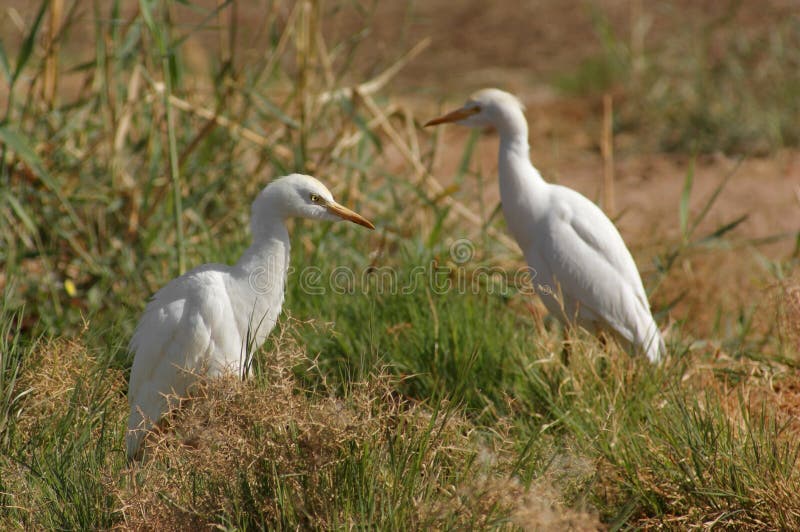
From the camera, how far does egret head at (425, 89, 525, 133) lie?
12.6 feet

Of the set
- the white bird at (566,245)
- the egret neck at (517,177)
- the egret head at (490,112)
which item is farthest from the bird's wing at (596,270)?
the egret head at (490,112)

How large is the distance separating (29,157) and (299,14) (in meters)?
1.80

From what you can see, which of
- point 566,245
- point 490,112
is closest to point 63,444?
point 566,245

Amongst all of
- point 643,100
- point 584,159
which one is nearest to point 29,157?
point 584,159

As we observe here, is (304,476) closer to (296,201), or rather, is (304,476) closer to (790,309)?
(296,201)

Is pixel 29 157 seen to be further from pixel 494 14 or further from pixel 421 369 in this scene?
pixel 494 14

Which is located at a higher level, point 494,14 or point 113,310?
point 494,14

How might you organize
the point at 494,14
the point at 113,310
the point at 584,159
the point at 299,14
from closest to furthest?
the point at 113,310 → the point at 299,14 → the point at 584,159 → the point at 494,14

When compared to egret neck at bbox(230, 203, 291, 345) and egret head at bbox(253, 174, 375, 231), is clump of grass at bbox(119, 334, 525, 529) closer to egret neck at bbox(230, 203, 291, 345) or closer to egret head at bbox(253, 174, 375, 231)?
egret neck at bbox(230, 203, 291, 345)

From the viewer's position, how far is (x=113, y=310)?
4.17m

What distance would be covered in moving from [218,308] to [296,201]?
16.4 inches

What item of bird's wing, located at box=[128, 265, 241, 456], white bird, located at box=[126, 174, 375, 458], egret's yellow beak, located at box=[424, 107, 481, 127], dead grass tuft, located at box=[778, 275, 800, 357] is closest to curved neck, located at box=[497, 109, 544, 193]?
egret's yellow beak, located at box=[424, 107, 481, 127]

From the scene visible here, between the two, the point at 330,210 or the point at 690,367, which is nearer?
the point at 330,210

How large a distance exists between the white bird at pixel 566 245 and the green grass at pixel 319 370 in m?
0.21
